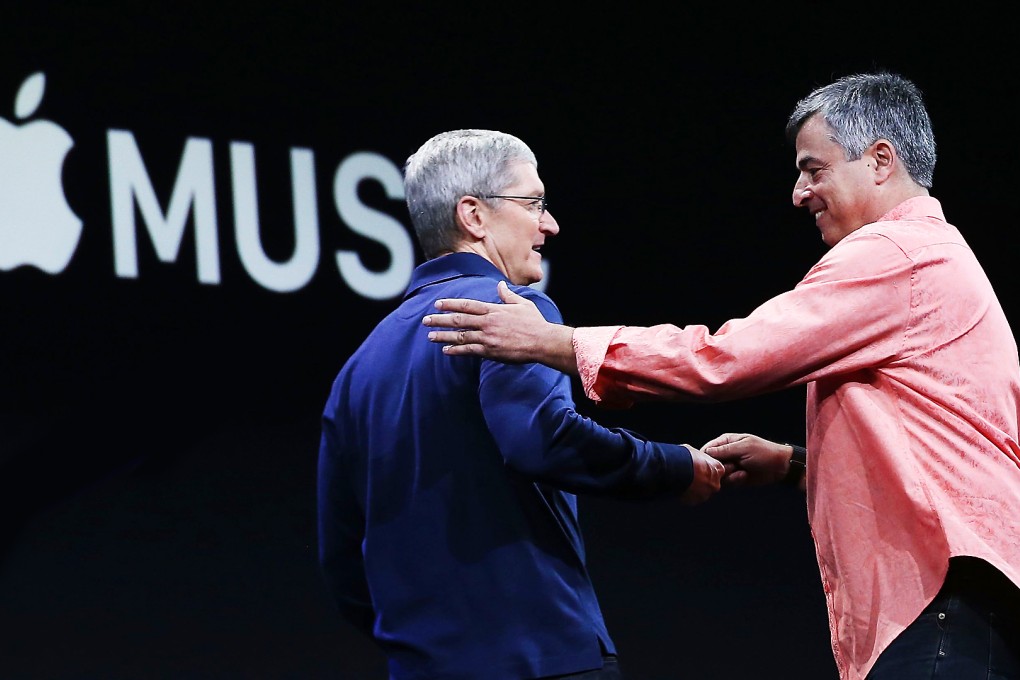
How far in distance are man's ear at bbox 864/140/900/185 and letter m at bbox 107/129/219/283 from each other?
1855mm

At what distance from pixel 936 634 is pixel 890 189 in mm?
611

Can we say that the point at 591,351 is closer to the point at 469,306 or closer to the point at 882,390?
the point at 469,306

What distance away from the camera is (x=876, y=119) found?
1894mm

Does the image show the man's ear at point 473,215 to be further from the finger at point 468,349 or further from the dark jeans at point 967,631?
the dark jeans at point 967,631

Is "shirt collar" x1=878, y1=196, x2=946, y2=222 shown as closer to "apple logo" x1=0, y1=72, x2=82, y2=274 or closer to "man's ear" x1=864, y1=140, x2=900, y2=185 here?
"man's ear" x1=864, y1=140, x2=900, y2=185

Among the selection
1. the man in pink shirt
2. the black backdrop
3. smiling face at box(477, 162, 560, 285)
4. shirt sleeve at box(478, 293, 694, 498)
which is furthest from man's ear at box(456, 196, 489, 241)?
the black backdrop

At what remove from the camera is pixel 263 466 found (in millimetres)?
3352

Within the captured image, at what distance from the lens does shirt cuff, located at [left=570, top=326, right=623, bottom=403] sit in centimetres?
164

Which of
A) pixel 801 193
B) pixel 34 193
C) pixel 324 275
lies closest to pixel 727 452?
pixel 801 193

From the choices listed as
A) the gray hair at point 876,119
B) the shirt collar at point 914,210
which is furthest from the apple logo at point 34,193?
the shirt collar at point 914,210

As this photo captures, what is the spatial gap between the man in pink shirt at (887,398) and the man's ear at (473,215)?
0.41 meters

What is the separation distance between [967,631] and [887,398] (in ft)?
0.96

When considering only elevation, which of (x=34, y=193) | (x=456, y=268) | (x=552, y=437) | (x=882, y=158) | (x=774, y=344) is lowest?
(x=552, y=437)

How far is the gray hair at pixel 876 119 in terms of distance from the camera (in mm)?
1885
